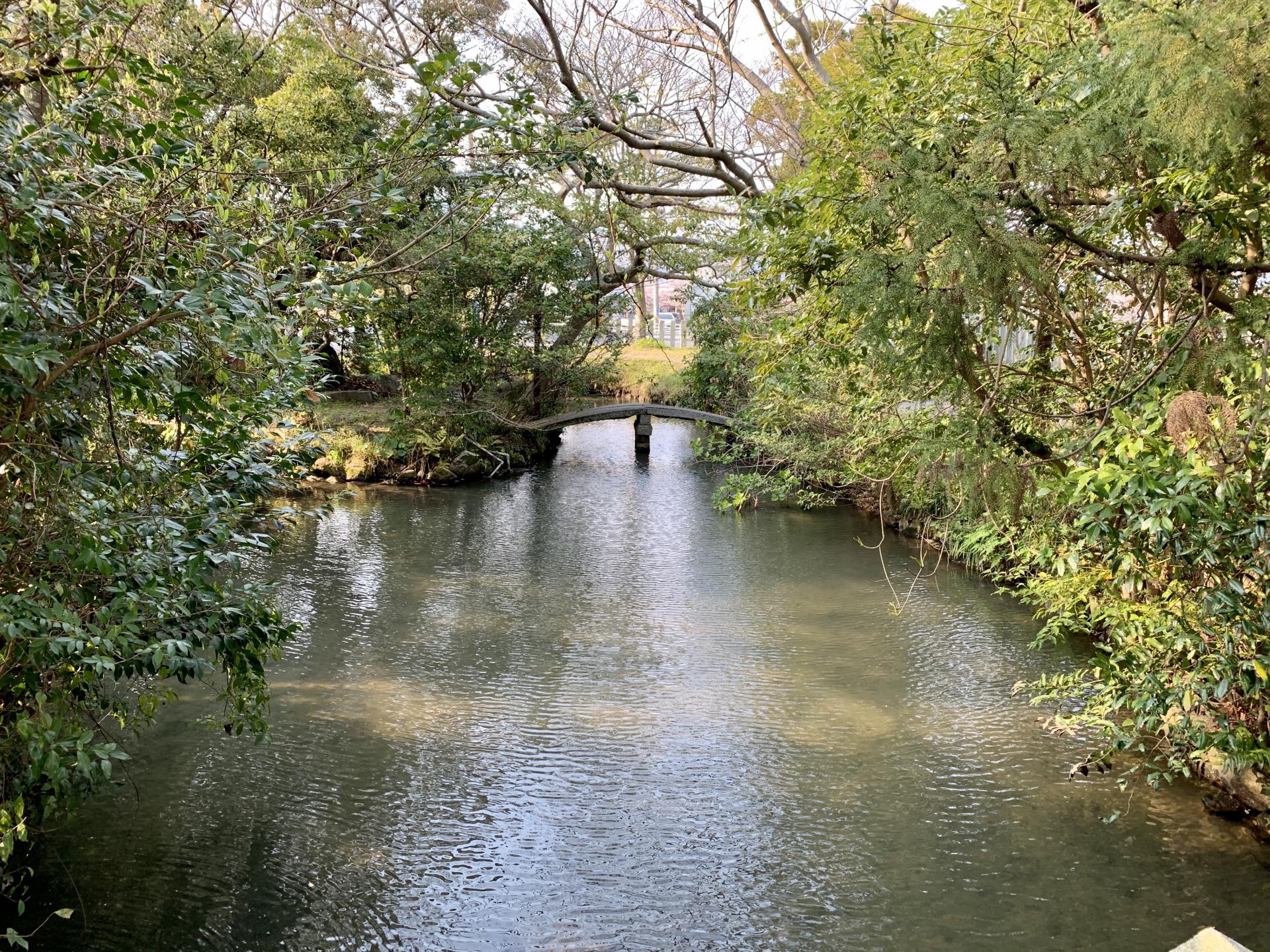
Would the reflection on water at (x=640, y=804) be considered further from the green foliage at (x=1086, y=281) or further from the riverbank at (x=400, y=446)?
the riverbank at (x=400, y=446)

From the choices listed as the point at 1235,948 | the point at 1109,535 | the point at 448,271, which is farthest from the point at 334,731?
the point at 448,271

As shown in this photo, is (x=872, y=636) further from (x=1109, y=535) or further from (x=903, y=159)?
(x=903, y=159)

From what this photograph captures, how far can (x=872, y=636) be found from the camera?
26.5 ft

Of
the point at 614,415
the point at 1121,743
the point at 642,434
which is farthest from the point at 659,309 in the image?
the point at 1121,743

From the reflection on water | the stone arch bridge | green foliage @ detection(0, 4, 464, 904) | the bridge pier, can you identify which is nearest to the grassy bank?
the bridge pier

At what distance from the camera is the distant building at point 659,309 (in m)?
14.6

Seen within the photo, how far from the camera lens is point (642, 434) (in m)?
18.4

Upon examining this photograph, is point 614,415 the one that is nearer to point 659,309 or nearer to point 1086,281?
point 659,309

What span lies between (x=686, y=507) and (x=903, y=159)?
1018 cm

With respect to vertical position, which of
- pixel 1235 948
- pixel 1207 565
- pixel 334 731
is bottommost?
pixel 334 731

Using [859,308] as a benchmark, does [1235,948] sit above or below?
below

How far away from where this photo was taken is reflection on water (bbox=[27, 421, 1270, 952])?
165 inches

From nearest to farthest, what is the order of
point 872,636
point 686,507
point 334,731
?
point 334,731 → point 872,636 → point 686,507

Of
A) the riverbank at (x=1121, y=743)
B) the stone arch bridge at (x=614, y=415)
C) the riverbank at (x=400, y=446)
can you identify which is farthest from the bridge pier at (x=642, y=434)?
the riverbank at (x=1121, y=743)
